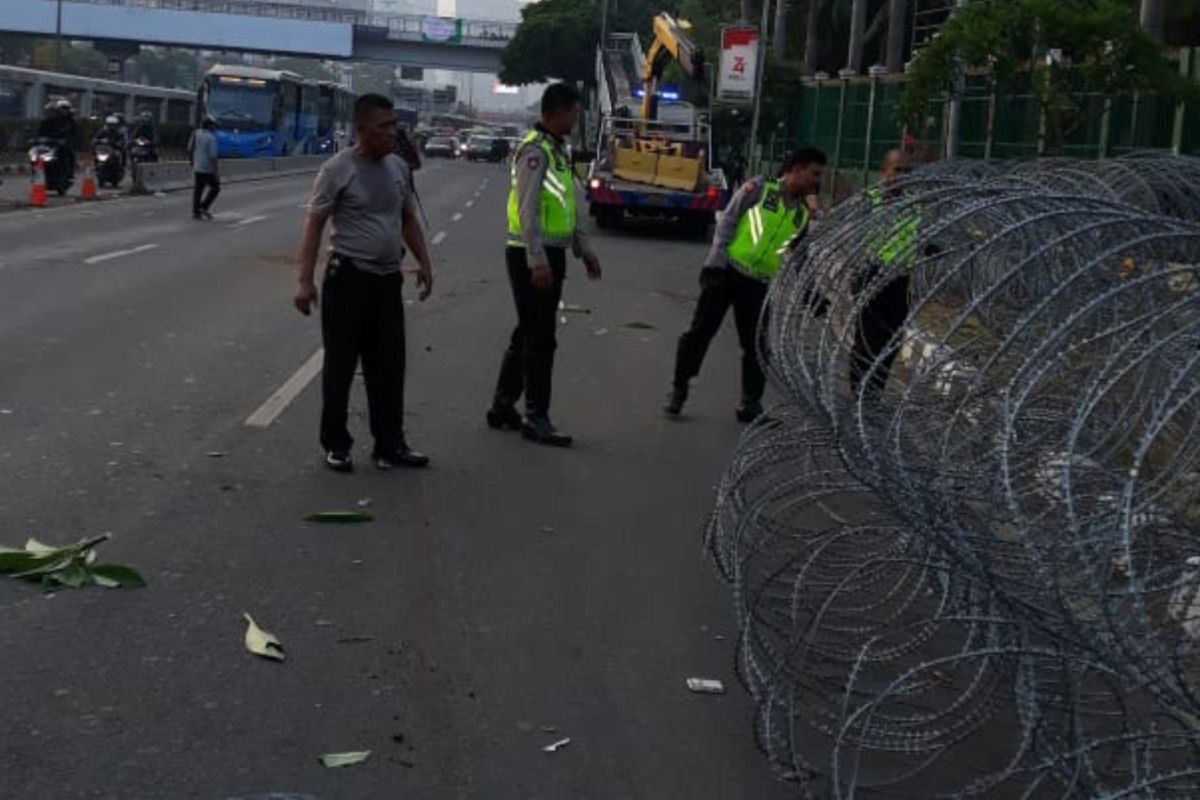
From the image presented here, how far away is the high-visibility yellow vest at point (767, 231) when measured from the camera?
10281 mm

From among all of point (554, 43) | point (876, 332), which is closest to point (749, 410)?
point (876, 332)

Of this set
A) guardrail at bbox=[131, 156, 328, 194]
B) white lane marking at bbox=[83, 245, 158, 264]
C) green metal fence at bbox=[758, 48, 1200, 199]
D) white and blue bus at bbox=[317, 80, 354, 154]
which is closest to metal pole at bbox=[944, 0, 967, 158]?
green metal fence at bbox=[758, 48, 1200, 199]

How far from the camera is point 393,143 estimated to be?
8.65m

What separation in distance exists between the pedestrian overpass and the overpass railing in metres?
0.06

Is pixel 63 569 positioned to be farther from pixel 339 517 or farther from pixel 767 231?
pixel 767 231

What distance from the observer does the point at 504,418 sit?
10180 millimetres

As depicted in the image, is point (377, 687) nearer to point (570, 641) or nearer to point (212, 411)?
point (570, 641)

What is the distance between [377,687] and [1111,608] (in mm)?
2810

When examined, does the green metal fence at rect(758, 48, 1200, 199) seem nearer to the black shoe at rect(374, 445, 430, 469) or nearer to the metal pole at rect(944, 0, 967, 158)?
the metal pole at rect(944, 0, 967, 158)

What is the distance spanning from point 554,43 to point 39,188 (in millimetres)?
64229

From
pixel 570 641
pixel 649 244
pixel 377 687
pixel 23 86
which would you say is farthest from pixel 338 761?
pixel 23 86

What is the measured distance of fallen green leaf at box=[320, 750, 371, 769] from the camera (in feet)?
16.0

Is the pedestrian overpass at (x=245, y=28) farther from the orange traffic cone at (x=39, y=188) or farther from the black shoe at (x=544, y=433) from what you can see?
the black shoe at (x=544, y=433)

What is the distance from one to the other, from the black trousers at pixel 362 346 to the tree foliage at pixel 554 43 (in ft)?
267
